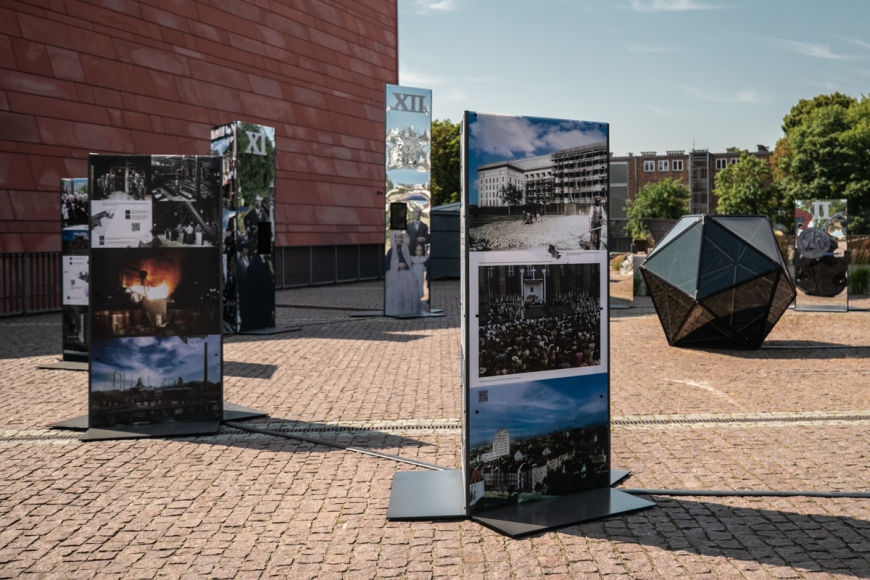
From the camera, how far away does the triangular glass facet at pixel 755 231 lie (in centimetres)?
1202

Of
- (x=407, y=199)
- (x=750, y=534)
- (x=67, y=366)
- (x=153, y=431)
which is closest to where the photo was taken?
(x=750, y=534)

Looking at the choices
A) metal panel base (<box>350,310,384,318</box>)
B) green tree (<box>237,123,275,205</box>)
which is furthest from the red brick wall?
metal panel base (<box>350,310,384,318</box>)

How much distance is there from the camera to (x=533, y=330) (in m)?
5.04

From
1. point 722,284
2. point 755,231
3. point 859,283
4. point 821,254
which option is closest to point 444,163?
point 859,283

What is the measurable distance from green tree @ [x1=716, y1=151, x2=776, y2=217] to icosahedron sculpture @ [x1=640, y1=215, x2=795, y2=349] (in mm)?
57046

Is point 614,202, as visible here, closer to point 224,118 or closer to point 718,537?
point 224,118

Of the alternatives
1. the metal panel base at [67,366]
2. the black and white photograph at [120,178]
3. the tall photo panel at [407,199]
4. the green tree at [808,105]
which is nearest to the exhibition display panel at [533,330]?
the black and white photograph at [120,178]

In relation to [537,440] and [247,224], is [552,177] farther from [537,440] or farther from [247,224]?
[247,224]

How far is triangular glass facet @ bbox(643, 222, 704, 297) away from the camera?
39.4 feet

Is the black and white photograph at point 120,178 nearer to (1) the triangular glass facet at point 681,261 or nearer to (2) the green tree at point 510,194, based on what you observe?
(2) the green tree at point 510,194

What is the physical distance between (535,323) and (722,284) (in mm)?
7538

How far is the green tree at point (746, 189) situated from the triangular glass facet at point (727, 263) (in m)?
57.3

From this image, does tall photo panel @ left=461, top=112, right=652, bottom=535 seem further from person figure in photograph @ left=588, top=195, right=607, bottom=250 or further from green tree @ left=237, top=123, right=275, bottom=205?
green tree @ left=237, top=123, right=275, bottom=205

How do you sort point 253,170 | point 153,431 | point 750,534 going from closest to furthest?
point 750,534
point 153,431
point 253,170
